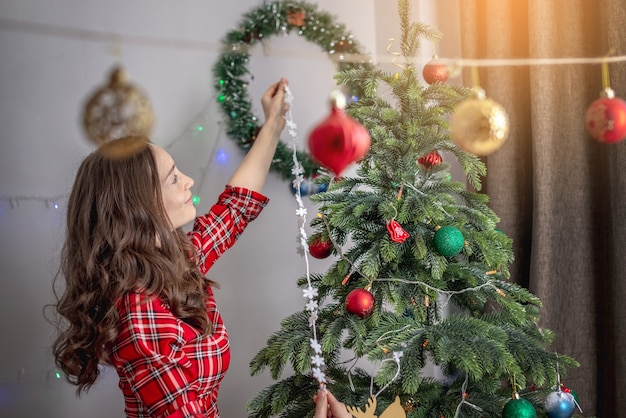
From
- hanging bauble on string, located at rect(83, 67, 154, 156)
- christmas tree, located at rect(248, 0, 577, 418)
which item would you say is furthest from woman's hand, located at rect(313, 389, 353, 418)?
hanging bauble on string, located at rect(83, 67, 154, 156)

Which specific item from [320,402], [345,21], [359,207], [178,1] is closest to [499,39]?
[345,21]

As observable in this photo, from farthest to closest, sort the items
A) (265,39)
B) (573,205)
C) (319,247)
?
(265,39)
(573,205)
(319,247)

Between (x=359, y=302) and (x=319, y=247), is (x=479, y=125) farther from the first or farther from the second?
(x=319, y=247)

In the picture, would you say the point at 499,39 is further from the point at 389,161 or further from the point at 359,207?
the point at 359,207

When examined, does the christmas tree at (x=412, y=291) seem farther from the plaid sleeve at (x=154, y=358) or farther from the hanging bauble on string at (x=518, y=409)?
the plaid sleeve at (x=154, y=358)

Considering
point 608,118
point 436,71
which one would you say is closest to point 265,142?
point 436,71

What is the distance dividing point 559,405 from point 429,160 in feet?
1.79

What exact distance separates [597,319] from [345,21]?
137 centimetres

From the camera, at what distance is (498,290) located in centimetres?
129

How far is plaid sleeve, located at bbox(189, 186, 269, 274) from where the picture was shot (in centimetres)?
152

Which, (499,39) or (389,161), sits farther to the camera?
(499,39)

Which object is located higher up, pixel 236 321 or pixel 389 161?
pixel 389 161

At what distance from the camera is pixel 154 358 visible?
1191mm

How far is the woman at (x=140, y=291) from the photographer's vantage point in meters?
1.21
